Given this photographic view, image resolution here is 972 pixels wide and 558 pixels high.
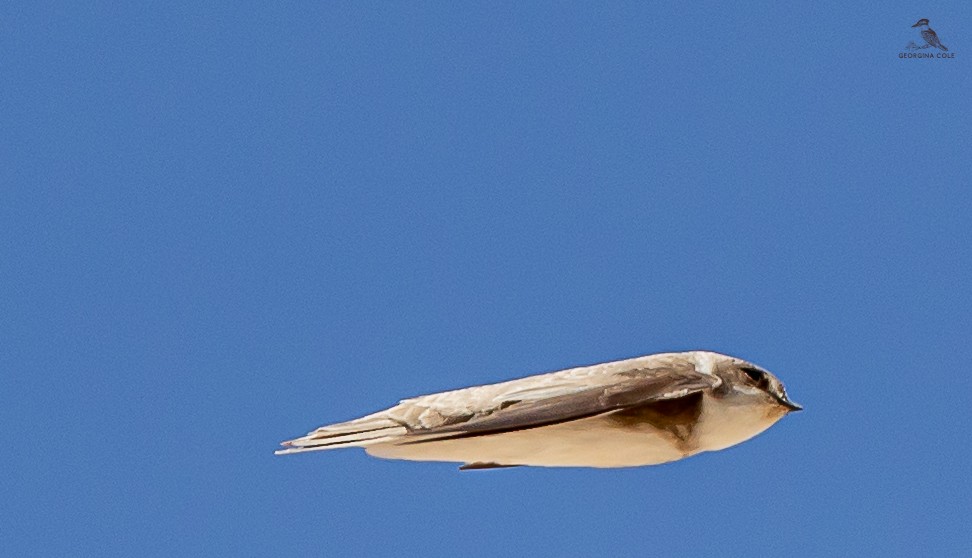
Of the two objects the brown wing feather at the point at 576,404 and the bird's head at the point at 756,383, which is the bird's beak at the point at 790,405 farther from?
the brown wing feather at the point at 576,404

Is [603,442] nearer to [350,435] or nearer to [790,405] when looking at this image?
[790,405]

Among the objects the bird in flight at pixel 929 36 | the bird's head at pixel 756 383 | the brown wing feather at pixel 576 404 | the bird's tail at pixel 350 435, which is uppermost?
the bird in flight at pixel 929 36

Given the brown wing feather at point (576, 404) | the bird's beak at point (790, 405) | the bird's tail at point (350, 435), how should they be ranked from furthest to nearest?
the bird's beak at point (790, 405)
the bird's tail at point (350, 435)
the brown wing feather at point (576, 404)

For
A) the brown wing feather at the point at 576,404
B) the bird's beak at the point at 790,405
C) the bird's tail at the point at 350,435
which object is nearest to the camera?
the brown wing feather at the point at 576,404

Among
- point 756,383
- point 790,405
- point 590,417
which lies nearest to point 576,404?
point 590,417

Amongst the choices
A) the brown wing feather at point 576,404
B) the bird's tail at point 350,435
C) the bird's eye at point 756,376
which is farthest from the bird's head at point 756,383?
the bird's tail at point 350,435

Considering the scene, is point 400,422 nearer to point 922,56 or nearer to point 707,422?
point 707,422

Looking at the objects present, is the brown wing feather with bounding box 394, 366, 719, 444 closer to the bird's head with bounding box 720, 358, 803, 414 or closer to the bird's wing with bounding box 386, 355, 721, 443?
the bird's wing with bounding box 386, 355, 721, 443
